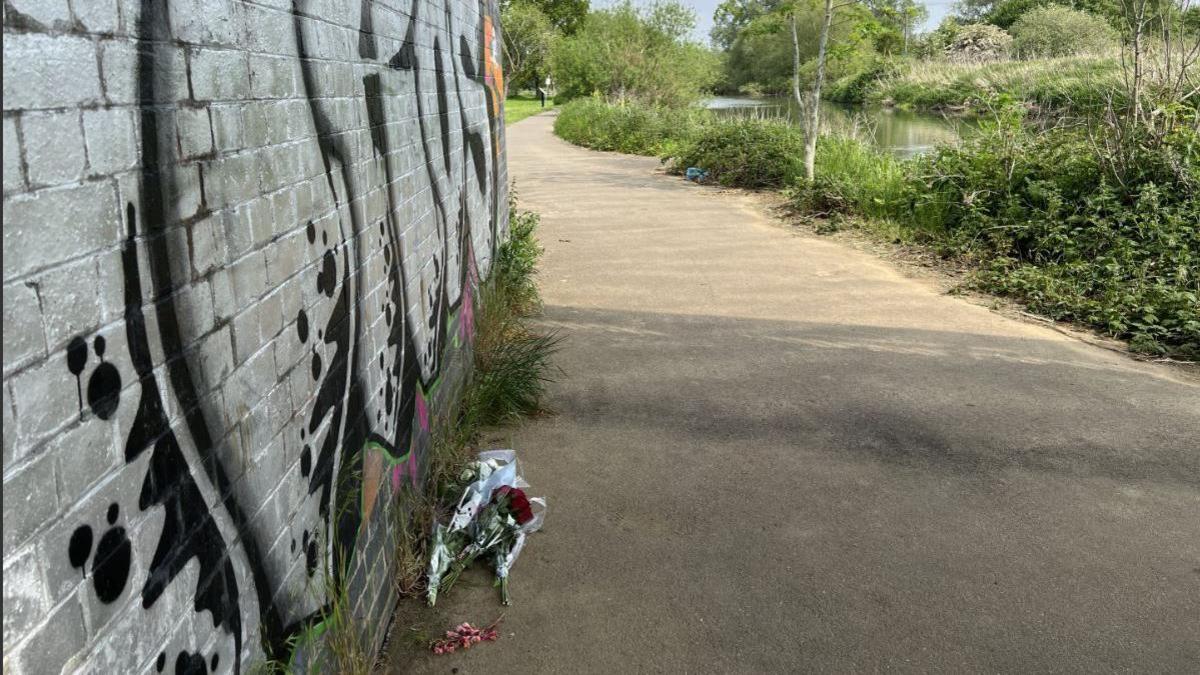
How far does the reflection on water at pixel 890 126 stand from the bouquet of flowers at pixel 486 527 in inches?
337

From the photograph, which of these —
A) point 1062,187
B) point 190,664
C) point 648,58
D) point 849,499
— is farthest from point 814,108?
point 648,58

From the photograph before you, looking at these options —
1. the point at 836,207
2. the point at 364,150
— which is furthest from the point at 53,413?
the point at 836,207

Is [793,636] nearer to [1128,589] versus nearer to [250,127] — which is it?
[1128,589]

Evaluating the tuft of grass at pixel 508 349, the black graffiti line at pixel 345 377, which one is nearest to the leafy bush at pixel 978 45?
the tuft of grass at pixel 508 349

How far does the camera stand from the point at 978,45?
50.5m

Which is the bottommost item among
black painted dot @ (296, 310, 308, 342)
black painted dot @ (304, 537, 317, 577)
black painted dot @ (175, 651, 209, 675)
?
black painted dot @ (304, 537, 317, 577)

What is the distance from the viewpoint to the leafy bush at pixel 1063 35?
2850cm

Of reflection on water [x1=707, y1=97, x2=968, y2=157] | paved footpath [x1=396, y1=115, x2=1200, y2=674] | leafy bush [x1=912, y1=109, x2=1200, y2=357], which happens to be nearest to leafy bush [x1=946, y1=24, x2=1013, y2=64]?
reflection on water [x1=707, y1=97, x2=968, y2=157]

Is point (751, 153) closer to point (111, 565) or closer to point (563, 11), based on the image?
point (111, 565)

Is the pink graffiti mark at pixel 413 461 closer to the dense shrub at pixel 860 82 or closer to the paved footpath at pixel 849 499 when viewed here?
the paved footpath at pixel 849 499

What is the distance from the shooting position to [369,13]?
2.88 meters

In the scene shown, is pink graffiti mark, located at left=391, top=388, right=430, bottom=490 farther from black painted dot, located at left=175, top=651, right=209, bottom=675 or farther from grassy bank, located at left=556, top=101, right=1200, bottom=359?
grassy bank, located at left=556, top=101, right=1200, bottom=359

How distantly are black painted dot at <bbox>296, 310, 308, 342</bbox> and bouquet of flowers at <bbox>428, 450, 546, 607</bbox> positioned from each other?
139 centimetres

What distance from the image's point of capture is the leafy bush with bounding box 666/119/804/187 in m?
14.3
